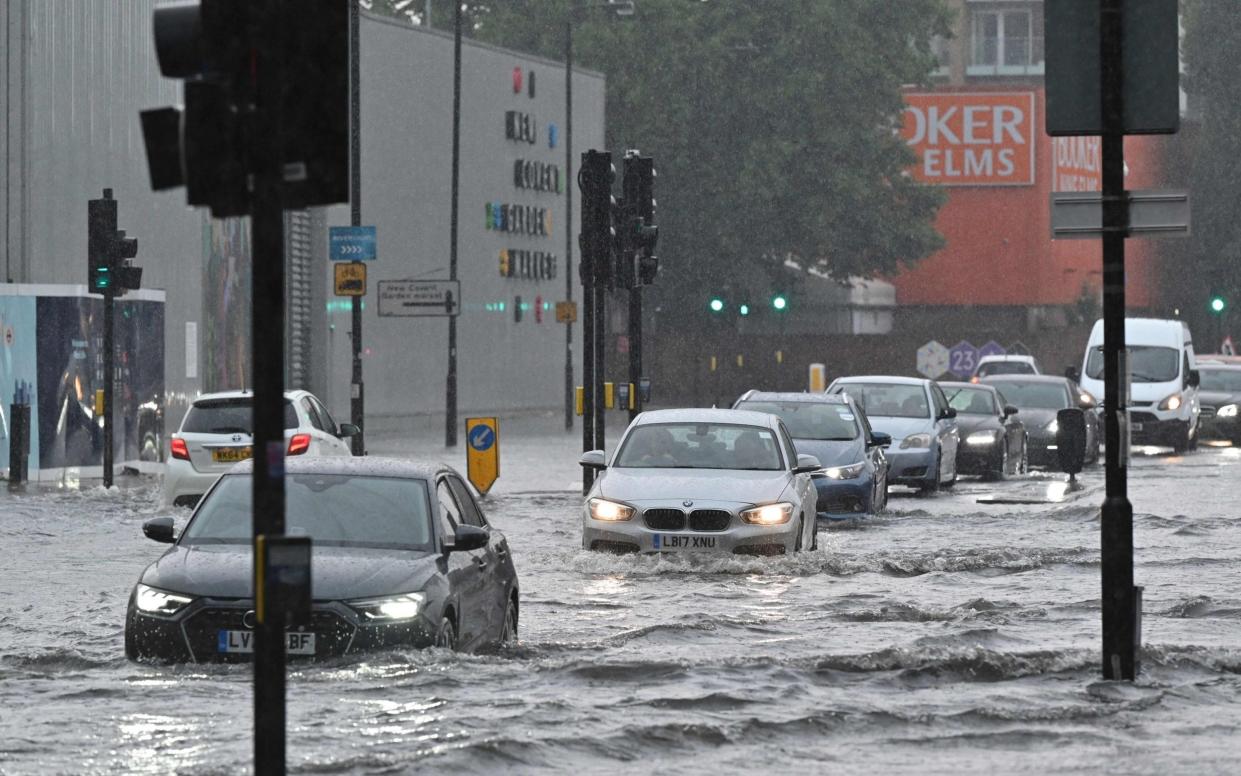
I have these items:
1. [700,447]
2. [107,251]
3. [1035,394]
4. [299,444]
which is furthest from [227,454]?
[1035,394]

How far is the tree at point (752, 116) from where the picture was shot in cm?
7419

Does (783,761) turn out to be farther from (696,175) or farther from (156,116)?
(696,175)

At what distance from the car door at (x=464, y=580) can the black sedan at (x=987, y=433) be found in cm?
2243

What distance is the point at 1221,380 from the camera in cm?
5112

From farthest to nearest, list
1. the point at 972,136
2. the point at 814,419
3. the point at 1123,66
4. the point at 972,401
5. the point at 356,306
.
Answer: the point at 972,136
the point at 356,306
the point at 972,401
the point at 814,419
the point at 1123,66

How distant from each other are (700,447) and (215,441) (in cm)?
698

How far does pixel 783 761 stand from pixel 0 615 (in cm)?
809

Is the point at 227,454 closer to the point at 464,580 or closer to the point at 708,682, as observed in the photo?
the point at 464,580

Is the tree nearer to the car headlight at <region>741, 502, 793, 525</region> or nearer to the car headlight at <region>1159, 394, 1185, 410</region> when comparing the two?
the car headlight at <region>1159, 394, 1185, 410</region>

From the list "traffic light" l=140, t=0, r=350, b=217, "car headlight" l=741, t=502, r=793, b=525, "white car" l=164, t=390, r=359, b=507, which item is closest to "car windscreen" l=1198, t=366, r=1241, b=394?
"white car" l=164, t=390, r=359, b=507

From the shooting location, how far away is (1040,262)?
273 feet

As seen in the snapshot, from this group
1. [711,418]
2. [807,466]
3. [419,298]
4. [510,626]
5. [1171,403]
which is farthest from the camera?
[1171,403]

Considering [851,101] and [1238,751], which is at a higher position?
[851,101]

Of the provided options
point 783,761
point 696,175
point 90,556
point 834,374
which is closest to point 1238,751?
point 783,761
